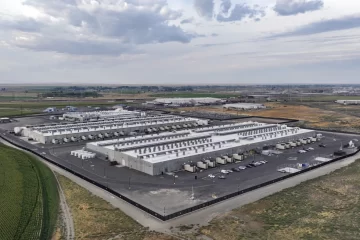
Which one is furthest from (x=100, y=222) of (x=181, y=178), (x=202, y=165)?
(x=202, y=165)

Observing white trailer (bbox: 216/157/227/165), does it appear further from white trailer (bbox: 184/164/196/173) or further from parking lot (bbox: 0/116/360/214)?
white trailer (bbox: 184/164/196/173)

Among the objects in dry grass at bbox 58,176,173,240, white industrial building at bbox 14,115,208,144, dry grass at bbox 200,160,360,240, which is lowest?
dry grass at bbox 200,160,360,240

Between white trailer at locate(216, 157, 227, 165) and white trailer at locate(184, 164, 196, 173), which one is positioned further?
white trailer at locate(216, 157, 227, 165)

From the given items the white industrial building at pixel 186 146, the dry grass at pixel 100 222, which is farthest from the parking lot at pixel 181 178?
the dry grass at pixel 100 222

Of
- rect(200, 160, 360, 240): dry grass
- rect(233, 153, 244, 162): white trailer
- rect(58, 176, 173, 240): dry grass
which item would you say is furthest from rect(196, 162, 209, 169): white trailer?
rect(58, 176, 173, 240): dry grass

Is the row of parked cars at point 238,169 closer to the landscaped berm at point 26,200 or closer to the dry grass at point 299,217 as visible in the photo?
the dry grass at point 299,217

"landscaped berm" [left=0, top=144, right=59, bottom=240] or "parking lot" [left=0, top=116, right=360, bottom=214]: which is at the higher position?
"landscaped berm" [left=0, top=144, right=59, bottom=240]
